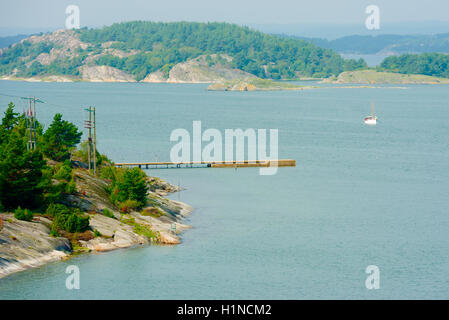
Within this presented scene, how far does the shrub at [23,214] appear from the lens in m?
57.0

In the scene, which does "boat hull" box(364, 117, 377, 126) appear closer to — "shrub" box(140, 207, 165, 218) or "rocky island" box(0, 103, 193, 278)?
"rocky island" box(0, 103, 193, 278)

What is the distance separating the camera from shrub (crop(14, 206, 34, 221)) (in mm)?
56966

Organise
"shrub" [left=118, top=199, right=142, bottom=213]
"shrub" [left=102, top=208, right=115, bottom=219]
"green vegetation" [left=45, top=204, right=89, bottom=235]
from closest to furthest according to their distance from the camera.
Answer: "green vegetation" [left=45, top=204, right=89, bottom=235] < "shrub" [left=102, top=208, right=115, bottom=219] < "shrub" [left=118, top=199, right=142, bottom=213]

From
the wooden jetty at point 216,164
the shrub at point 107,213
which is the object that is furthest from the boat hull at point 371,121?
the shrub at point 107,213

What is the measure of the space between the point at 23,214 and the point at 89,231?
17.7 feet
